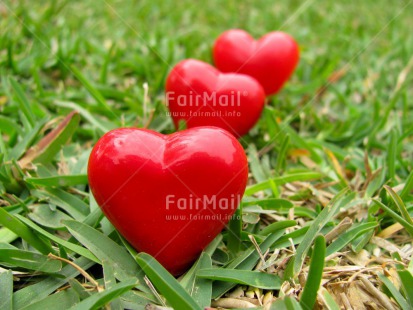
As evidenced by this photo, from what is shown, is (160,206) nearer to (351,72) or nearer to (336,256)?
(336,256)

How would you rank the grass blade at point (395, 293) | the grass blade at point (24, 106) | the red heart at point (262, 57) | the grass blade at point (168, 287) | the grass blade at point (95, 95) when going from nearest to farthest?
the grass blade at point (168, 287)
the grass blade at point (395, 293)
the grass blade at point (24, 106)
the grass blade at point (95, 95)
the red heart at point (262, 57)

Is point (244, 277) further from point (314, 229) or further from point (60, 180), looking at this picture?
point (60, 180)

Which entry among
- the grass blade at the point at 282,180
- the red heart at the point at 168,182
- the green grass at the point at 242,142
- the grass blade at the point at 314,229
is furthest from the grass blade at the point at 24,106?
the grass blade at the point at 314,229

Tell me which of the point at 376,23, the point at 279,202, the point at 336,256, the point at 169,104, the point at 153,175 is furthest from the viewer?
the point at 376,23

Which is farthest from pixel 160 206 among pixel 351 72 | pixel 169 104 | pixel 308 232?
pixel 351 72

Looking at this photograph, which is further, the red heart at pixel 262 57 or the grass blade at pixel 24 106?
the red heart at pixel 262 57

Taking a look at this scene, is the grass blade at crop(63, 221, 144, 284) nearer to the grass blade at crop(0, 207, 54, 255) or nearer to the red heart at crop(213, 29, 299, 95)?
the grass blade at crop(0, 207, 54, 255)

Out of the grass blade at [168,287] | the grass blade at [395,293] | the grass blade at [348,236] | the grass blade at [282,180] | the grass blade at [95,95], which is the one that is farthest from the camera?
the grass blade at [95,95]

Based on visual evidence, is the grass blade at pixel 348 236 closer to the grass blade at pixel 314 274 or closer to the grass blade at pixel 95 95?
the grass blade at pixel 314 274
